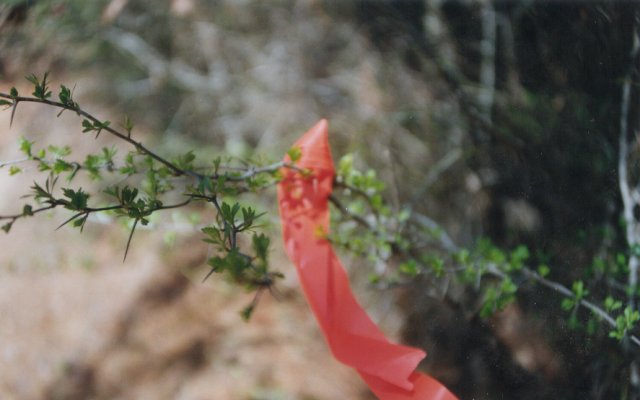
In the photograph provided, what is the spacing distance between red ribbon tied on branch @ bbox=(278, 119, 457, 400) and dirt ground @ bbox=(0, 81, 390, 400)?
876 mm

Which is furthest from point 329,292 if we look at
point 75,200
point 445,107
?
point 445,107

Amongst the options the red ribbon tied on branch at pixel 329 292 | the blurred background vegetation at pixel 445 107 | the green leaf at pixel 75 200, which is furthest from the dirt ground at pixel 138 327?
the green leaf at pixel 75 200

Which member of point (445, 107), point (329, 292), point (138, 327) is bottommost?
point (329, 292)

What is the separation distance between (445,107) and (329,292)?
4.49ft

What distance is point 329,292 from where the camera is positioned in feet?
3.64

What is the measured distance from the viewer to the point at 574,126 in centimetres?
162

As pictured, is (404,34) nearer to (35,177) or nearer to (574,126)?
(574,126)

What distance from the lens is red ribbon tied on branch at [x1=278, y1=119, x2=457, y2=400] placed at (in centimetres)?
102

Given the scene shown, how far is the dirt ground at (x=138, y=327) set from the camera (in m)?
1.93

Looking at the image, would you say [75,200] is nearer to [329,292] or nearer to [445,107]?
[329,292]

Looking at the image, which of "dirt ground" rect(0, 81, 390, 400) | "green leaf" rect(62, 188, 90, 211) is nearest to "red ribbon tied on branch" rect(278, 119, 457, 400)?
"green leaf" rect(62, 188, 90, 211)

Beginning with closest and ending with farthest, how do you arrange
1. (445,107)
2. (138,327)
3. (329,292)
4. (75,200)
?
(75,200), (329,292), (138,327), (445,107)

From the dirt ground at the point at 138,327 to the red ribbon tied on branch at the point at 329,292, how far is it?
0.88 m

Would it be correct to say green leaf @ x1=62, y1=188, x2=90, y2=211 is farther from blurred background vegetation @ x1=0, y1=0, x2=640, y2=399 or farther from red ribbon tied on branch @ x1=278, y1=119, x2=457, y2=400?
blurred background vegetation @ x1=0, y1=0, x2=640, y2=399
